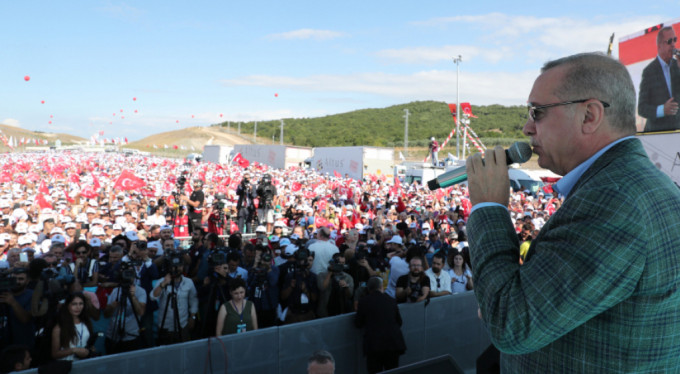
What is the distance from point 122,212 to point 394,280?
27.5 feet

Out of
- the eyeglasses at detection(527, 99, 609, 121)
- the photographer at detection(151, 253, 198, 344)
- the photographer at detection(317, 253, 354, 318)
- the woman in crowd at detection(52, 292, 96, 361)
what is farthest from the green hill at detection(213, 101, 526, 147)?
the eyeglasses at detection(527, 99, 609, 121)

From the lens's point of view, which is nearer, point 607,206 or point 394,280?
point 607,206

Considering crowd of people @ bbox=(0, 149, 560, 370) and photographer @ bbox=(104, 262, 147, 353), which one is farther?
photographer @ bbox=(104, 262, 147, 353)

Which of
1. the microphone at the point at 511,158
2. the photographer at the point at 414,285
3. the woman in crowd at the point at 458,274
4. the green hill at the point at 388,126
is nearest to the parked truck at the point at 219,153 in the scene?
the green hill at the point at 388,126

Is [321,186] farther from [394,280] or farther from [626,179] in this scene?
[626,179]

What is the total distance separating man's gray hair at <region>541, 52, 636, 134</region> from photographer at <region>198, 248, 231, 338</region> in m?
5.35

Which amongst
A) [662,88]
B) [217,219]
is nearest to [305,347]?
[217,219]

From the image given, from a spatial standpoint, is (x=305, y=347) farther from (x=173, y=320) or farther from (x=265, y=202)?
(x=265, y=202)

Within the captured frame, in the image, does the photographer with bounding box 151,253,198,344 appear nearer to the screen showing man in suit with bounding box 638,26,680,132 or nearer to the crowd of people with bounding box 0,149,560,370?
the crowd of people with bounding box 0,149,560,370

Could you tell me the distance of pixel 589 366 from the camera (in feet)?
3.45

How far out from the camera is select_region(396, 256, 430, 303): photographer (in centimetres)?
672

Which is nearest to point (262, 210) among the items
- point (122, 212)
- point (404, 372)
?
point (122, 212)

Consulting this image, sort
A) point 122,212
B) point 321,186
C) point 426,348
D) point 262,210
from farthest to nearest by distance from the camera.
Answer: point 321,186 → point 262,210 → point 122,212 → point 426,348

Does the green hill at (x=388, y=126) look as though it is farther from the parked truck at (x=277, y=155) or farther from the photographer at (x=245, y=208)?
the photographer at (x=245, y=208)
